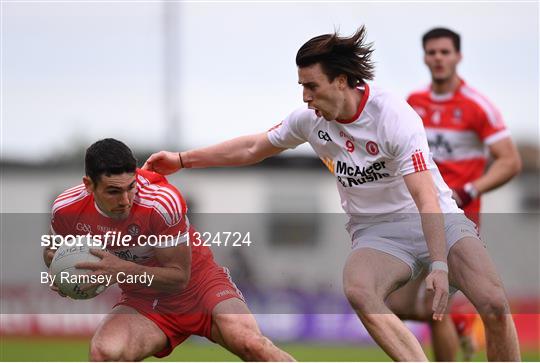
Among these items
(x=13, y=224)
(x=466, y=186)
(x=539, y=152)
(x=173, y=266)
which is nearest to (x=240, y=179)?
(x=13, y=224)

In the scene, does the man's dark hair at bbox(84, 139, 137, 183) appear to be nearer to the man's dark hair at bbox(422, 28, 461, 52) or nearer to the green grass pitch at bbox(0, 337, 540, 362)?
the man's dark hair at bbox(422, 28, 461, 52)

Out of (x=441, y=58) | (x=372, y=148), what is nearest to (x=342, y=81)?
(x=372, y=148)

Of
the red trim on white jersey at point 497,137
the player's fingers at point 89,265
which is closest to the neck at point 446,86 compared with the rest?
the red trim on white jersey at point 497,137

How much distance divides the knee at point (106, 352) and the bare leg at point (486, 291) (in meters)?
2.18

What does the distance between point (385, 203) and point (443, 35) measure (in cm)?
305

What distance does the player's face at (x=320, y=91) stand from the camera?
22.6ft

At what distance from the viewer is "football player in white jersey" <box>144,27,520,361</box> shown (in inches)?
263

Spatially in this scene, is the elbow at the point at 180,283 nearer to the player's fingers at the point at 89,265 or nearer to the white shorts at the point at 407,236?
the player's fingers at the point at 89,265

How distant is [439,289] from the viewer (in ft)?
21.2

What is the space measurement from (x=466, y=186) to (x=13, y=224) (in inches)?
823

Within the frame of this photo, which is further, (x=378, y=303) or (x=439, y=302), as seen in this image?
(x=378, y=303)

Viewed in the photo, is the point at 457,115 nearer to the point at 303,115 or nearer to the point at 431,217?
the point at 303,115

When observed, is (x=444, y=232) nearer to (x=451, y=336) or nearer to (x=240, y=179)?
(x=451, y=336)

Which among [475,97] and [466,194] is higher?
[475,97]
